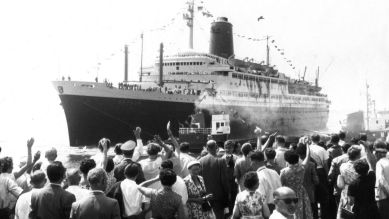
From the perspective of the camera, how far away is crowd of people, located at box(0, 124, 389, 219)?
13.6 ft

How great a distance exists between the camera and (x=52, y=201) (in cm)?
414

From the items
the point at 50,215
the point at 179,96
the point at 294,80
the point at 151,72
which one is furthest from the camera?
the point at 294,80

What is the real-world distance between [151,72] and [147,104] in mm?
12111

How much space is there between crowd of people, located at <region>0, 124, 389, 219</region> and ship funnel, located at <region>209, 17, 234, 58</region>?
39.1 meters

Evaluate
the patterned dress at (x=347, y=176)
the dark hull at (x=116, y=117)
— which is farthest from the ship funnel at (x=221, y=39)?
the patterned dress at (x=347, y=176)

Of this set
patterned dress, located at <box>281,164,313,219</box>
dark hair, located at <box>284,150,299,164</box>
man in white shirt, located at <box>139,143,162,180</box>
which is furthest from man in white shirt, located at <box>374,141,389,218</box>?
man in white shirt, located at <box>139,143,162,180</box>

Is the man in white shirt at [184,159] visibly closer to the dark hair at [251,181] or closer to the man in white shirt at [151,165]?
the man in white shirt at [151,165]

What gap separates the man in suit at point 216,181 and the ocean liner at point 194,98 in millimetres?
24608

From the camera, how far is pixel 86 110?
103 ft

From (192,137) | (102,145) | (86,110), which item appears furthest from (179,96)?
(102,145)

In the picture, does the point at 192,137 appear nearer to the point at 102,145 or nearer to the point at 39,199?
the point at 102,145

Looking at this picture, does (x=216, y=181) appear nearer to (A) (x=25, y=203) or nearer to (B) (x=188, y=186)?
(B) (x=188, y=186)

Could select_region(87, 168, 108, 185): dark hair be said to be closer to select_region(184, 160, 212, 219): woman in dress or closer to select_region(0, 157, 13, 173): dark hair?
select_region(184, 160, 212, 219): woman in dress

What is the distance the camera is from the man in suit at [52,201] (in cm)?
414
